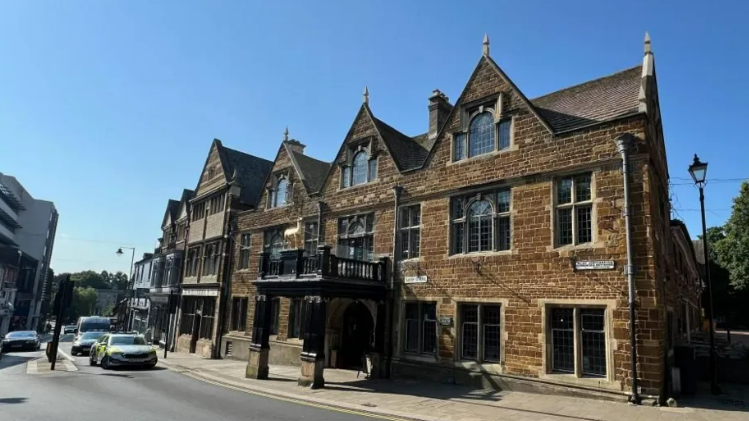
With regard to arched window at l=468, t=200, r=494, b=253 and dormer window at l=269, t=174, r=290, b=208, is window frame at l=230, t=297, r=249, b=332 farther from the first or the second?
arched window at l=468, t=200, r=494, b=253

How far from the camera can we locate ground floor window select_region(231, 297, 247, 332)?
1015 inches

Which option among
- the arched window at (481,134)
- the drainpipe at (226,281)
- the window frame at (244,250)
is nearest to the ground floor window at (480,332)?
the arched window at (481,134)

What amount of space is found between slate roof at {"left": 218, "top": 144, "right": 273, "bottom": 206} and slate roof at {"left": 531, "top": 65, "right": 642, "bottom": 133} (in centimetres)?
1871

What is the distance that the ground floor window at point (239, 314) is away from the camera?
25781mm

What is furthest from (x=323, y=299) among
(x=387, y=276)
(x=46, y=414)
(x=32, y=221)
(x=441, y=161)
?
(x=32, y=221)

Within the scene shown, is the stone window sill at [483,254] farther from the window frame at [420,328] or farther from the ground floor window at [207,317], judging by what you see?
the ground floor window at [207,317]

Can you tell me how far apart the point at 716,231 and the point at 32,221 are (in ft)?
338

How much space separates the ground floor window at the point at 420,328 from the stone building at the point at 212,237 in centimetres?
1391

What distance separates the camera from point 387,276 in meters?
18.0

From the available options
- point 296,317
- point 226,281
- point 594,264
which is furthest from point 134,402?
point 226,281

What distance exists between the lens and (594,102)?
14.6 m

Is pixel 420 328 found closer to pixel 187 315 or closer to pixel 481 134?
pixel 481 134

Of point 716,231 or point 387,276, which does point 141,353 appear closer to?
point 387,276

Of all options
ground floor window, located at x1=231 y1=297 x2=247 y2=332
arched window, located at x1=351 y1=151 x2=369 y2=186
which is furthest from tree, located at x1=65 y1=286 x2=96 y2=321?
arched window, located at x1=351 y1=151 x2=369 y2=186
